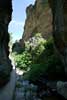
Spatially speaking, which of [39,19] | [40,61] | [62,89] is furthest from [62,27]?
[39,19]

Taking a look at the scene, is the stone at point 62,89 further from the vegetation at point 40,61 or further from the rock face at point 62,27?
the vegetation at point 40,61

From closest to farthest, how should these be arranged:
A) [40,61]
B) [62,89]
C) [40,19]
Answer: [62,89], [40,61], [40,19]

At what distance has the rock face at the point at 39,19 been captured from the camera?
30258mm

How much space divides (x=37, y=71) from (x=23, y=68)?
7626 millimetres

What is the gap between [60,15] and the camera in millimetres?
13266

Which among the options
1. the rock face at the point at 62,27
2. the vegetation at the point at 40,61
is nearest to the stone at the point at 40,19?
the vegetation at the point at 40,61

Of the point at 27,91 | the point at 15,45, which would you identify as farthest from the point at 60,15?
the point at 15,45

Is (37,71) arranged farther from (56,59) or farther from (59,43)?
(59,43)

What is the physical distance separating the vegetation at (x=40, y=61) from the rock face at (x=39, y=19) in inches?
179

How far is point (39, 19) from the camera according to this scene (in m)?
32.9

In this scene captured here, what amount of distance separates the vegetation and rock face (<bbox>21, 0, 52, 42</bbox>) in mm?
4537

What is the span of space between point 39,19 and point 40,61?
1272 cm

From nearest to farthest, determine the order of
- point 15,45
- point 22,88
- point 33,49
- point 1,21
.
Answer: point 1,21, point 22,88, point 33,49, point 15,45

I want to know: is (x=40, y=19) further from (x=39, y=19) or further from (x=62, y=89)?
(x=62, y=89)
